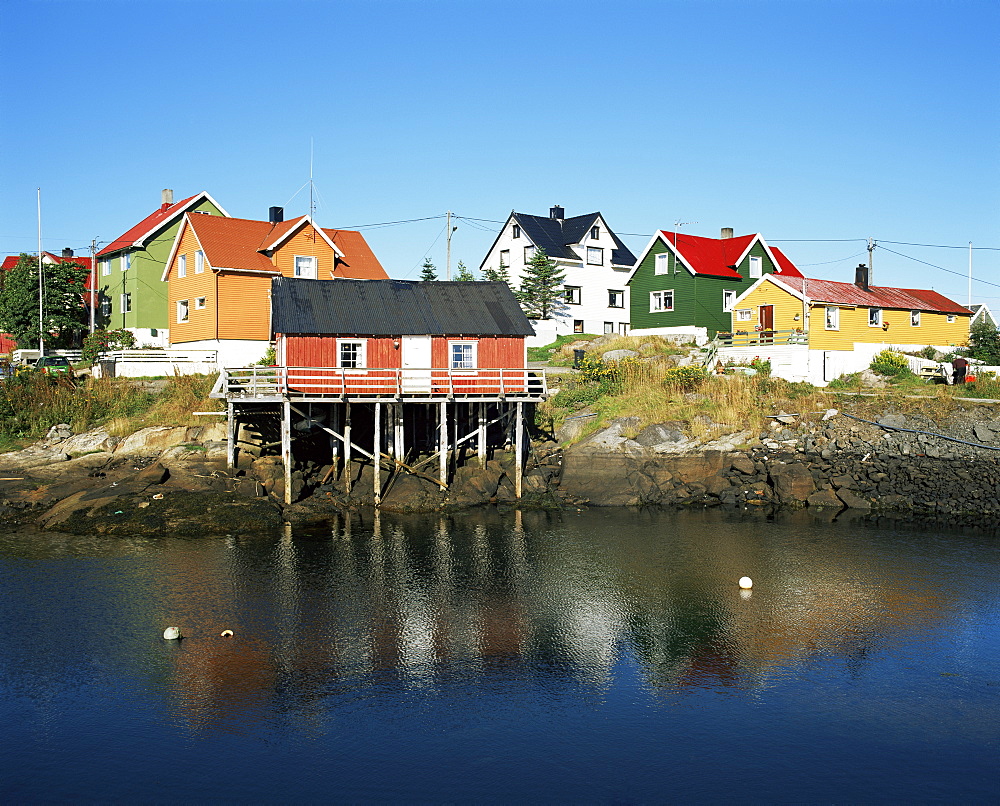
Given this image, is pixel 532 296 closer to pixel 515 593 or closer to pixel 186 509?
pixel 186 509

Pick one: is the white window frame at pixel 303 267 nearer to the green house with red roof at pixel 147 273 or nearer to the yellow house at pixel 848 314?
the green house with red roof at pixel 147 273

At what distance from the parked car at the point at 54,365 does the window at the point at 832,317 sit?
38840 mm

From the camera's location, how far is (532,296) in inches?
2375

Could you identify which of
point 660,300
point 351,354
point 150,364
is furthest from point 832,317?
point 150,364

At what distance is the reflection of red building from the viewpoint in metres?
55.5

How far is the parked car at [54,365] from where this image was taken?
137 ft

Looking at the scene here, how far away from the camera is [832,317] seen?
46344 mm

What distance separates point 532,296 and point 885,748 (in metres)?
48.1

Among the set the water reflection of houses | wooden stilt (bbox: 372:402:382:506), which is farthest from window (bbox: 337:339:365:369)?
the water reflection of houses

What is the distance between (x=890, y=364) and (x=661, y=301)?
1574 centimetres

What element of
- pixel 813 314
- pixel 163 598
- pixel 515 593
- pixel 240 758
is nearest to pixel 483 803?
pixel 240 758

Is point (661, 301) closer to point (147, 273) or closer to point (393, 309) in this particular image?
point (393, 309)

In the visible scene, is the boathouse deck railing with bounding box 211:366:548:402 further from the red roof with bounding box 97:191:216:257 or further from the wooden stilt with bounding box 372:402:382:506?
the red roof with bounding box 97:191:216:257

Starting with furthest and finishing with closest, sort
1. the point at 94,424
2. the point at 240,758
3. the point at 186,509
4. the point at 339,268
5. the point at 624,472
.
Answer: the point at 339,268
the point at 94,424
the point at 624,472
the point at 186,509
the point at 240,758
